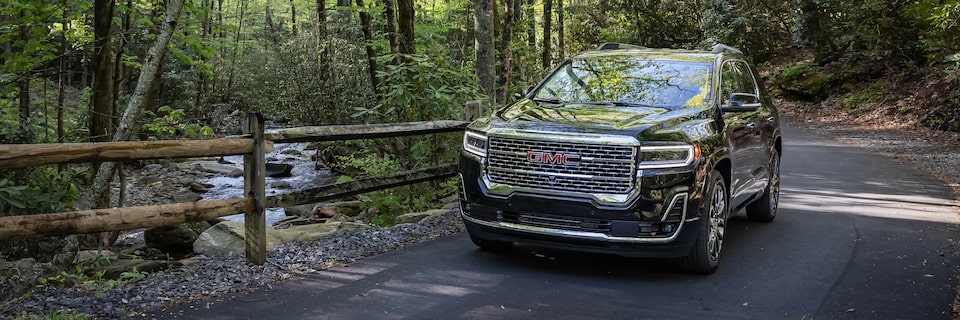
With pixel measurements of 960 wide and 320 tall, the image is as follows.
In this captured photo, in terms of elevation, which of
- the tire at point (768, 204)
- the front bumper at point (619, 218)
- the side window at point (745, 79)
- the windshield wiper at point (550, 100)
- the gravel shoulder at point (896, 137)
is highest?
the side window at point (745, 79)

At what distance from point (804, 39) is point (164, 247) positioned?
26235mm

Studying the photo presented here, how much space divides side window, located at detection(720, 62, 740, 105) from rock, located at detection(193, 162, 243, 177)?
1847 cm

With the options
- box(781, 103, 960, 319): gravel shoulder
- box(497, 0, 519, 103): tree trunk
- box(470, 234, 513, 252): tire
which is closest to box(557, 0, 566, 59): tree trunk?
box(781, 103, 960, 319): gravel shoulder

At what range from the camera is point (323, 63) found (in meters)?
19.3

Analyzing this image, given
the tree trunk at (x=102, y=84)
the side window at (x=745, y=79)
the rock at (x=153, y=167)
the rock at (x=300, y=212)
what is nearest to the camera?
the side window at (x=745, y=79)

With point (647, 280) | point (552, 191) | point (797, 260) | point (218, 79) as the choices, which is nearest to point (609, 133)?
point (552, 191)

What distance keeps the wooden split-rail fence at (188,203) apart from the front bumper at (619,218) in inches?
78.8

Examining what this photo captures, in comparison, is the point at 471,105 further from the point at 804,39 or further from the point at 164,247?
the point at 804,39

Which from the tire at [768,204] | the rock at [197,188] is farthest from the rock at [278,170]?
the tire at [768,204]

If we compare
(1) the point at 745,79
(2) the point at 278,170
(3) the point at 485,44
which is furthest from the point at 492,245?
(2) the point at 278,170

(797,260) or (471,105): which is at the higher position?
(471,105)

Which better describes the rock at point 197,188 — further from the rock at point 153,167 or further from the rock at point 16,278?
the rock at point 16,278

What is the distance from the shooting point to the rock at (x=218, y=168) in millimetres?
24219

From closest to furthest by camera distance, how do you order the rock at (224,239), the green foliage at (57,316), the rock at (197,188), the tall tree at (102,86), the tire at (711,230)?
the green foliage at (57,316)
the tire at (711,230)
the rock at (224,239)
the tall tree at (102,86)
the rock at (197,188)
